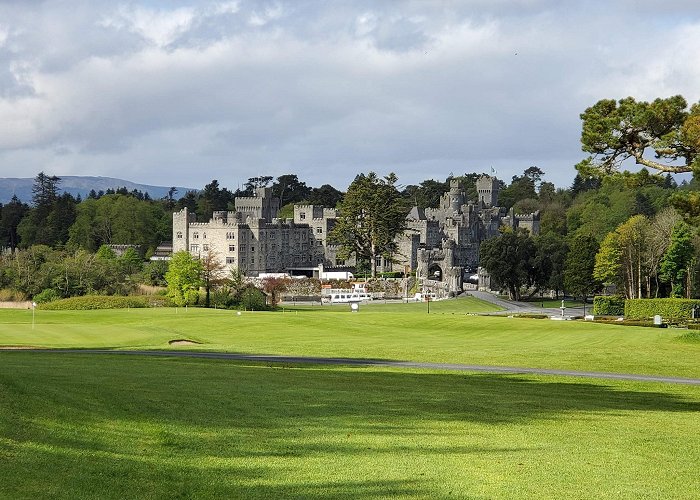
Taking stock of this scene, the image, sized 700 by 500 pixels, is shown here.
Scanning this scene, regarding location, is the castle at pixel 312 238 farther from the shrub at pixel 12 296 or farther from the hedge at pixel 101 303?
the hedge at pixel 101 303

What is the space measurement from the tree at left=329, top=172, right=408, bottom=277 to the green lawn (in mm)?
95039

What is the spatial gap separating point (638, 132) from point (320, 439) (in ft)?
62.6

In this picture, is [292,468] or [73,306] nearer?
[292,468]

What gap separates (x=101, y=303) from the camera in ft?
303

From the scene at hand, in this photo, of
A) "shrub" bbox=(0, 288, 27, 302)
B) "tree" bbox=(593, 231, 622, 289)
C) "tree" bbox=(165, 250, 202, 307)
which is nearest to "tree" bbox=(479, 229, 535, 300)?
"tree" bbox=(593, 231, 622, 289)

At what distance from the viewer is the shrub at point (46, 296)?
321ft

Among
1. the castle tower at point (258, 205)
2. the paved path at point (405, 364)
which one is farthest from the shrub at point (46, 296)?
the paved path at point (405, 364)

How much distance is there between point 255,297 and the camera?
96.2 m

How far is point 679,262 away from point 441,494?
89178mm

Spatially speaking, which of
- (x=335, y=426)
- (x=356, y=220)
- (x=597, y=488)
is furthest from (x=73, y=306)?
(x=597, y=488)

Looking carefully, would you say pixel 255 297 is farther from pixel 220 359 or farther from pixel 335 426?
pixel 335 426

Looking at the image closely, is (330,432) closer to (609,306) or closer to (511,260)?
(609,306)

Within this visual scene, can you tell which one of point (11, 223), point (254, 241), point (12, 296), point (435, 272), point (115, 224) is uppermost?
point (11, 223)

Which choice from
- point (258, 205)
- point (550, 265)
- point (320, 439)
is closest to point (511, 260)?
point (550, 265)
